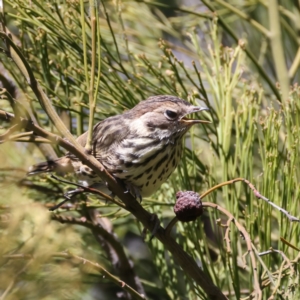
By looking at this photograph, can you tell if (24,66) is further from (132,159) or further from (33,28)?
(33,28)

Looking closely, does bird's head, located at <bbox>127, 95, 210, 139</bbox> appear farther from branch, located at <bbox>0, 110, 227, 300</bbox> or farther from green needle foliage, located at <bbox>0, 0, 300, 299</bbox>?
branch, located at <bbox>0, 110, 227, 300</bbox>

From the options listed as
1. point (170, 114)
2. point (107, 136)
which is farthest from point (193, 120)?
point (107, 136)

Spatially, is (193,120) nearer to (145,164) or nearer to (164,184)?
(145,164)

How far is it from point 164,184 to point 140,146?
232 mm

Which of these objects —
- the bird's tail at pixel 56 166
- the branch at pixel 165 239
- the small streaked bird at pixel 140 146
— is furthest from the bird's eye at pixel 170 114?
the branch at pixel 165 239

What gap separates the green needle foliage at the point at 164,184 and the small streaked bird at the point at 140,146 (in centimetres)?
4

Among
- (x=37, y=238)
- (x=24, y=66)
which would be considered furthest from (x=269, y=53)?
(x=37, y=238)

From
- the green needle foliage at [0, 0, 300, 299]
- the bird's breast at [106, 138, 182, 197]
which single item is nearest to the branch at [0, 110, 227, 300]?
the green needle foliage at [0, 0, 300, 299]

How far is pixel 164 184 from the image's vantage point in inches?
77.9

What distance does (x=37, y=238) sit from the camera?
39.5 inches

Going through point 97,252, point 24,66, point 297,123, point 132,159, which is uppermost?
point 24,66

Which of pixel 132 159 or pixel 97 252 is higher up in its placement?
pixel 132 159

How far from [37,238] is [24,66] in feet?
1.10

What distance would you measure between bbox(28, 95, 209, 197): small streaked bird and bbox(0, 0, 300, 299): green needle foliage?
44 mm
